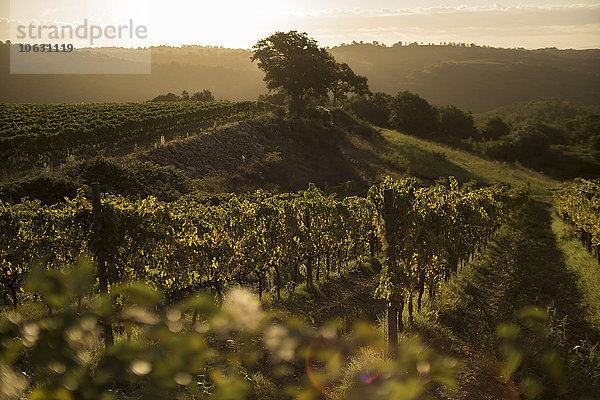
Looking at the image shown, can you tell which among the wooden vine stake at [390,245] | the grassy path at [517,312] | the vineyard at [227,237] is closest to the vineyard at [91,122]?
the vineyard at [227,237]

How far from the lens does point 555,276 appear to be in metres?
16.4

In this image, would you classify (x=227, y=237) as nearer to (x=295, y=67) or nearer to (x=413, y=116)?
(x=295, y=67)

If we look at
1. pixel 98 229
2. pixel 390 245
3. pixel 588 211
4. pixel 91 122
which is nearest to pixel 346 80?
pixel 91 122

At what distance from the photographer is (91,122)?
36.7m

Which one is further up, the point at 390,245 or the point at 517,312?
the point at 390,245

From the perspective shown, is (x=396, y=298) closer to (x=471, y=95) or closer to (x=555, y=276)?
(x=555, y=276)

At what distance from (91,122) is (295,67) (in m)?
24.6

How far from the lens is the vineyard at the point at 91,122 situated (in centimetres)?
3030

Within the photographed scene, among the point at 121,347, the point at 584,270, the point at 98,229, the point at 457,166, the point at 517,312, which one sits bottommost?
the point at 584,270

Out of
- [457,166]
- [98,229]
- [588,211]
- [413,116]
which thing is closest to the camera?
[98,229]

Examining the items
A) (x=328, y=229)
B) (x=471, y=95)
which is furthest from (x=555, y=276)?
(x=471, y=95)

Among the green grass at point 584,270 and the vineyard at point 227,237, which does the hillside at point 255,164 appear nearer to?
the vineyard at point 227,237

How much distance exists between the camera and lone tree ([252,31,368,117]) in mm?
50531

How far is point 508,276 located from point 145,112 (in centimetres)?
3863
